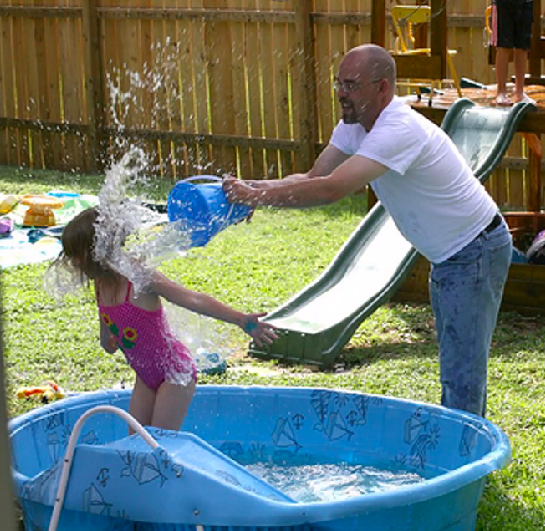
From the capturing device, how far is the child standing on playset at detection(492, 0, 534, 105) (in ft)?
24.3

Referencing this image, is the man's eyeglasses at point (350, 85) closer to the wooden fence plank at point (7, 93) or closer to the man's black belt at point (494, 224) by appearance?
the man's black belt at point (494, 224)

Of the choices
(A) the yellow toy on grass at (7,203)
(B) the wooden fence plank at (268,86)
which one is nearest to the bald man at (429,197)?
(A) the yellow toy on grass at (7,203)

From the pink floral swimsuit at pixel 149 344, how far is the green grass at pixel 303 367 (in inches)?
43.3

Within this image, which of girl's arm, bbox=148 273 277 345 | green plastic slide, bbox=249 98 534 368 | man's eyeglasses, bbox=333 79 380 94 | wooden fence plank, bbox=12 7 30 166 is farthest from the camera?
wooden fence plank, bbox=12 7 30 166

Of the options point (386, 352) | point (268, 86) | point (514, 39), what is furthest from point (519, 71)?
point (268, 86)

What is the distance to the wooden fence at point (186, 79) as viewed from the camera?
35.8 ft

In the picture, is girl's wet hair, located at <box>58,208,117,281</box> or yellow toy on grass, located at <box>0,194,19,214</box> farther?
yellow toy on grass, located at <box>0,194,19,214</box>

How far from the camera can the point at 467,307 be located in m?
3.87

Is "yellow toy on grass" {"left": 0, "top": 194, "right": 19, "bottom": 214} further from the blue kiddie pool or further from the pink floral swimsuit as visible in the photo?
the pink floral swimsuit

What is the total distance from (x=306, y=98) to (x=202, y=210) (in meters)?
7.46

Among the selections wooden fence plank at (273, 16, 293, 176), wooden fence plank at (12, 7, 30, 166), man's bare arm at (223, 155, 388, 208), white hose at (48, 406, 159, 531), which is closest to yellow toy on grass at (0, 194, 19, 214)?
wooden fence plank at (273, 16, 293, 176)

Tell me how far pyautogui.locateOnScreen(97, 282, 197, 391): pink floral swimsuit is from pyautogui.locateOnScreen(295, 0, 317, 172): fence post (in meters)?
7.31

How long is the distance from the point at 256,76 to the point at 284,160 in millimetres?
990

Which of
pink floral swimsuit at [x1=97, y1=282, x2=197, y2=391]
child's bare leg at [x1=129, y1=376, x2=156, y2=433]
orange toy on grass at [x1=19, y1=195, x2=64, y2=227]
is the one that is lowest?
orange toy on grass at [x1=19, y1=195, x2=64, y2=227]
